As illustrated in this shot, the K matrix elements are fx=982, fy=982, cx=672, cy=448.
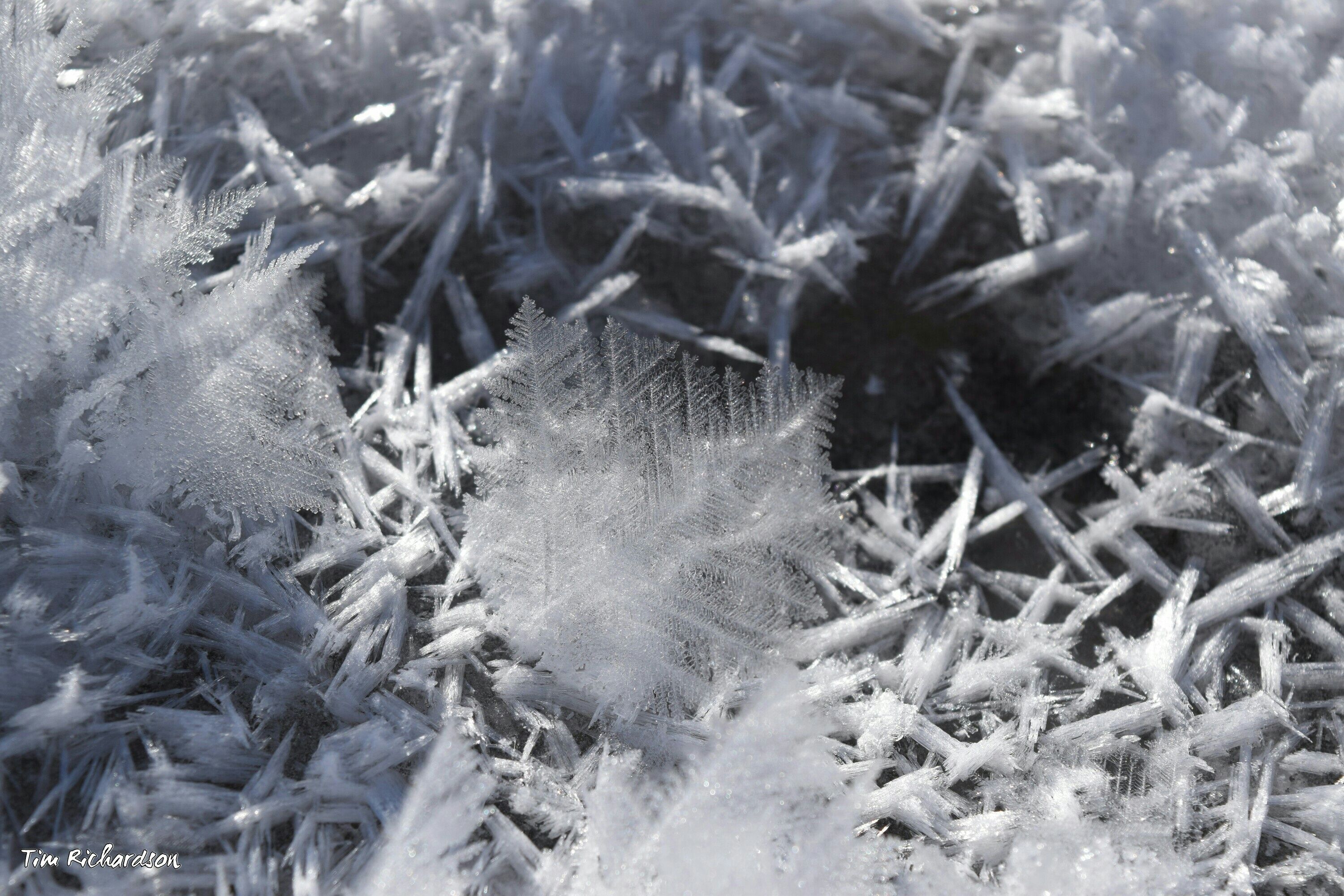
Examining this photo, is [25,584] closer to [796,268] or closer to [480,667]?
[480,667]

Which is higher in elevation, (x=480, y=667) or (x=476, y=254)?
(x=476, y=254)

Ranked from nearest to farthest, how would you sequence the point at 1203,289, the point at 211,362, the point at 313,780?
1. the point at 313,780
2. the point at 211,362
3. the point at 1203,289

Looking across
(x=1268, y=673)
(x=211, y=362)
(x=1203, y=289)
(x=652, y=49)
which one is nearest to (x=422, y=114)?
(x=652, y=49)
